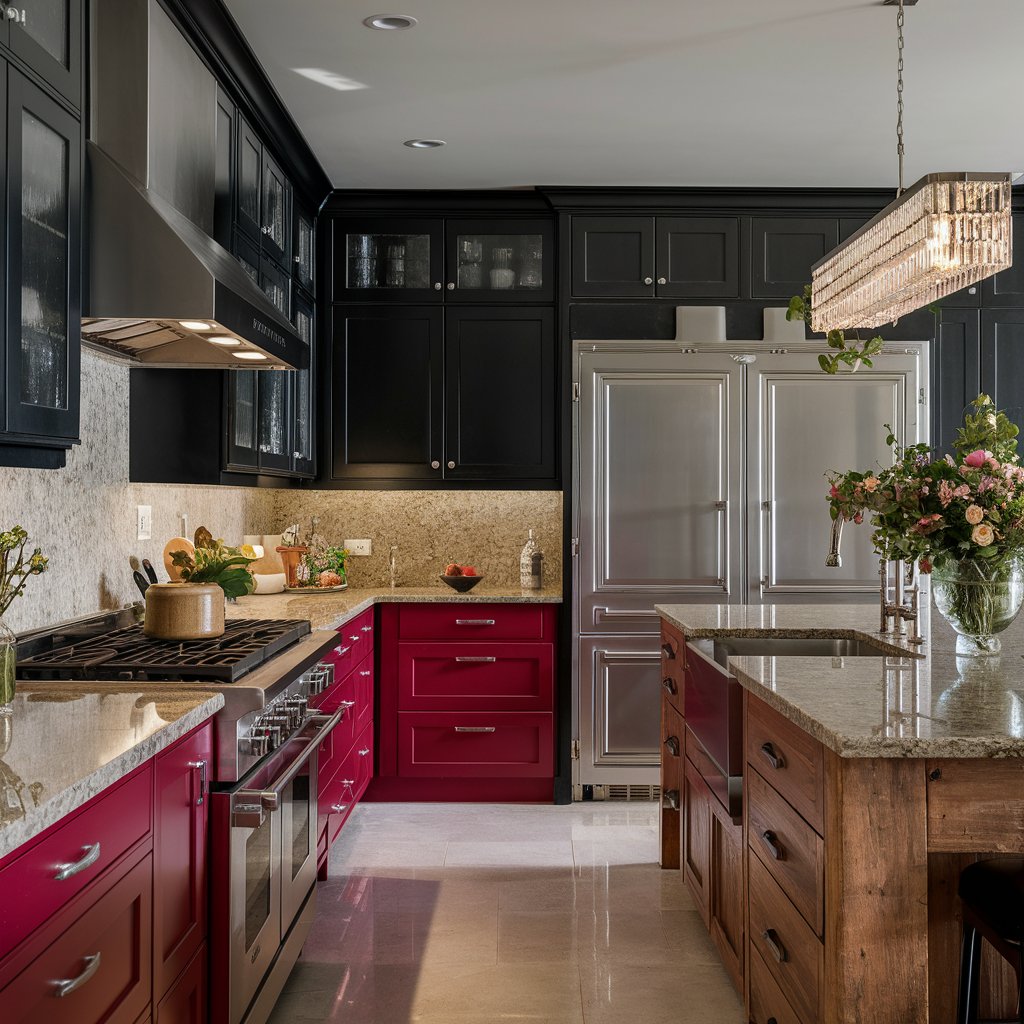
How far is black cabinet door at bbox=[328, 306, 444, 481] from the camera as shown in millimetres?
4594

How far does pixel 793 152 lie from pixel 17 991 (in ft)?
12.6

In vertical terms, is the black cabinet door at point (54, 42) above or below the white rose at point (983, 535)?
above

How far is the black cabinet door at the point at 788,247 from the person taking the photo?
4547 millimetres

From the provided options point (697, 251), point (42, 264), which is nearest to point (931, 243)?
point (42, 264)

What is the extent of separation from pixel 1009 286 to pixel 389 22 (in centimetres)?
315

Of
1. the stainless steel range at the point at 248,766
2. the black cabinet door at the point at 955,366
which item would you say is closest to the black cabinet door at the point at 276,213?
the stainless steel range at the point at 248,766

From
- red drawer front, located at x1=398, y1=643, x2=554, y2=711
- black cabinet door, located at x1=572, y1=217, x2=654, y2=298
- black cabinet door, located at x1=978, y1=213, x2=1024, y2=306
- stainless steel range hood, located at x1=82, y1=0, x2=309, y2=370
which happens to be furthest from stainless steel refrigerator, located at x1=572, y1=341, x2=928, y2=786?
stainless steel range hood, located at x1=82, y1=0, x2=309, y2=370

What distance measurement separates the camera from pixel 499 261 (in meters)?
4.62

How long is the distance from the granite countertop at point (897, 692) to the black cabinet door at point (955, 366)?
1.87m

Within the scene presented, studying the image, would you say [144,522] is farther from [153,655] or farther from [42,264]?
[42,264]

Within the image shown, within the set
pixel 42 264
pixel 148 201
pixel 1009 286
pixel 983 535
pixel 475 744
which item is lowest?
pixel 475 744

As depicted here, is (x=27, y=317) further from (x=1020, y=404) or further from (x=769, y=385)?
(x=1020, y=404)

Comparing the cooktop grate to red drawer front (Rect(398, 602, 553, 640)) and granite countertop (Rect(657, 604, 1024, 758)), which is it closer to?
granite countertop (Rect(657, 604, 1024, 758))

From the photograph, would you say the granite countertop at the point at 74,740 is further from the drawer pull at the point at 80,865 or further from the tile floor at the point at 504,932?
the tile floor at the point at 504,932
